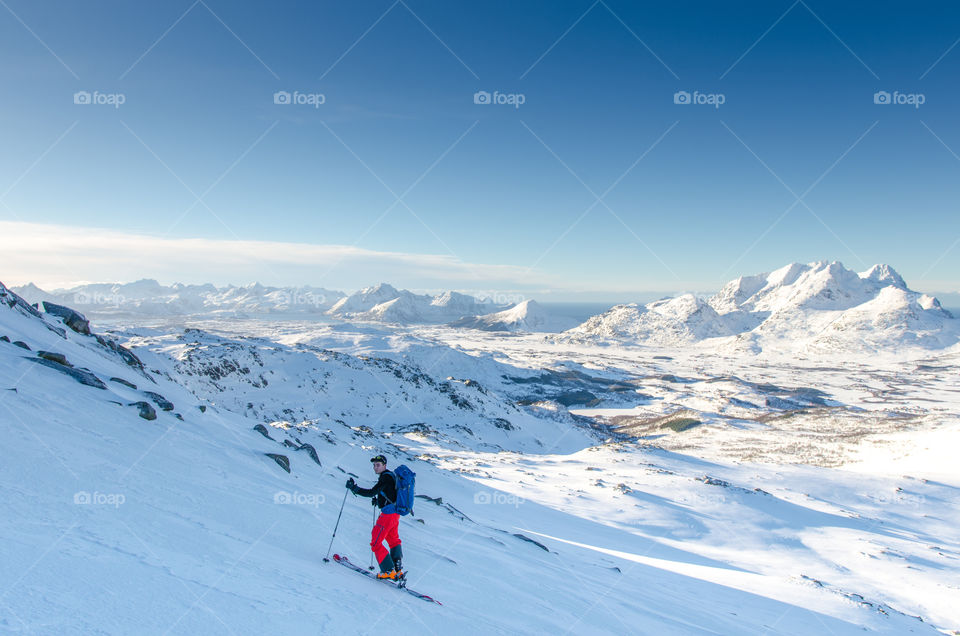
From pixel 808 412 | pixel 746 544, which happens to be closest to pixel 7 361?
pixel 746 544

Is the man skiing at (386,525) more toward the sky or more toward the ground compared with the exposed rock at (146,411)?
more toward the ground

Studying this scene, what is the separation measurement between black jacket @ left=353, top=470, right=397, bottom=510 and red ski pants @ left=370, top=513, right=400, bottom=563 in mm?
220

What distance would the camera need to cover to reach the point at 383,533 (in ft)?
23.1

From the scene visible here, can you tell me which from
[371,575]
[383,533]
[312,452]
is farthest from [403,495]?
[312,452]

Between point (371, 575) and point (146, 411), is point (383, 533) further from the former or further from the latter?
point (146, 411)

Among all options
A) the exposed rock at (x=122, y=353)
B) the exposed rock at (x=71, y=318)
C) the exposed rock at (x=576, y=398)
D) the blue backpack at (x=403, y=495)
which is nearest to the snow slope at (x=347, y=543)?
the exposed rock at (x=122, y=353)

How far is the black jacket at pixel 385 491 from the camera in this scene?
7.01 meters

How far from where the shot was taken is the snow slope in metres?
4.57

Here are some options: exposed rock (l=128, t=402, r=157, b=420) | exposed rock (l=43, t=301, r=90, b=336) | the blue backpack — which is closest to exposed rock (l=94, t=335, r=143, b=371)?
exposed rock (l=43, t=301, r=90, b=336)

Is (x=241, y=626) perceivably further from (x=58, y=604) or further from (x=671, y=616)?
(x=671, y=616)

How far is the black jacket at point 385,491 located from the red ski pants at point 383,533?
0.72 ft

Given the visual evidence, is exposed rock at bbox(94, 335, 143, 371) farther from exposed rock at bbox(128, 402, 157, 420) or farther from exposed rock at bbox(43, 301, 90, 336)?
exposed rock at bbox(128, 402, 157, 420)

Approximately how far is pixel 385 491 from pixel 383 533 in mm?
649

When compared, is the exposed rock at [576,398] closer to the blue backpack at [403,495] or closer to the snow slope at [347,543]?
the snow slope at [347,543]
